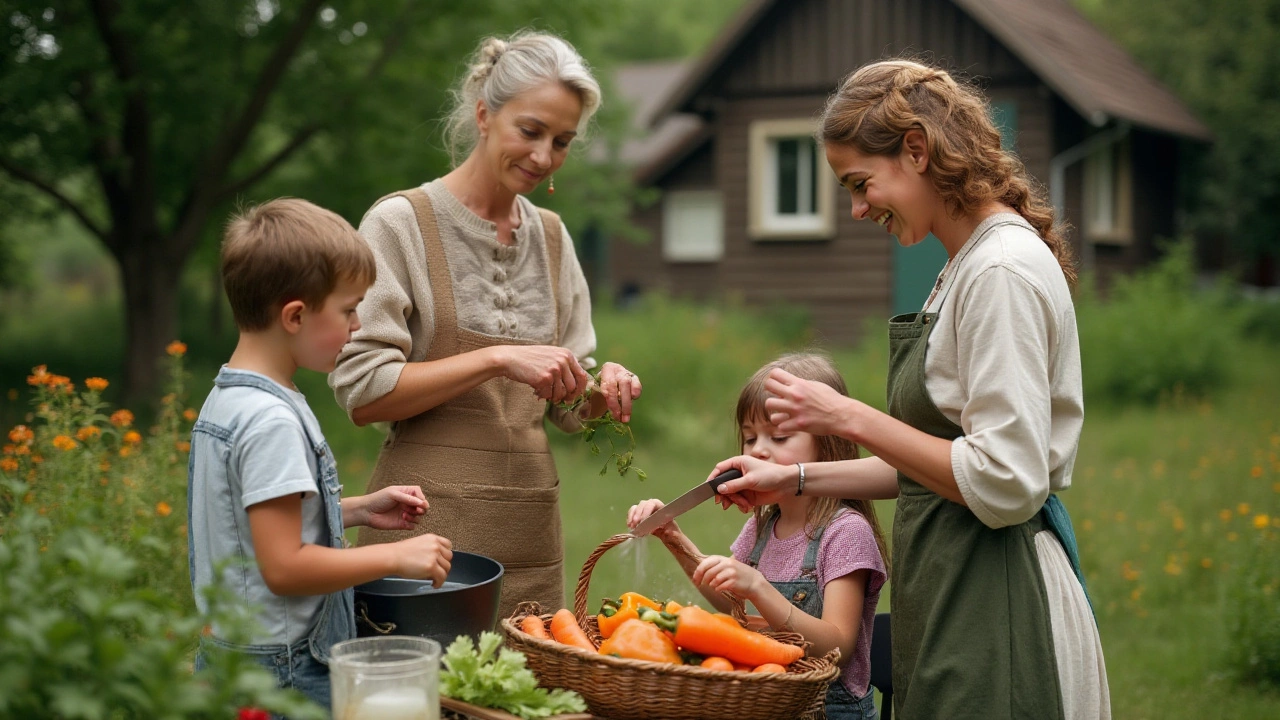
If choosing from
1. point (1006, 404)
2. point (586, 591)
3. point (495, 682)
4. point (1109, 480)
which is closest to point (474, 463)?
point (586, 591)

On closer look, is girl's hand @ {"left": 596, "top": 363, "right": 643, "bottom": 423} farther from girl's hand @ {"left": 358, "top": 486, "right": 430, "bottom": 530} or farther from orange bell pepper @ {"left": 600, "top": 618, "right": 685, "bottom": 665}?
orange bell pepper @ {"left": 600, "top": 618, "right": 685, "bottom": 665}

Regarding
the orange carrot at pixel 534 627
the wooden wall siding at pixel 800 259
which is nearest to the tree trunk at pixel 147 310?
the wooden wall siding at pixel 800 259

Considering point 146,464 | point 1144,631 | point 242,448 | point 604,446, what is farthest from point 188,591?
point 604,446

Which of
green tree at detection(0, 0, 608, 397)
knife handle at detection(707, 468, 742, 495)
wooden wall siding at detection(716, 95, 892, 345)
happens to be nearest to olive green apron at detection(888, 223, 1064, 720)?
knife handle at detection(707, 468, 742, 495)

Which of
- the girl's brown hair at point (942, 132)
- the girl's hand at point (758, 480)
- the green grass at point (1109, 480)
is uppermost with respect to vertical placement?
the girl's brown hair at point (942, 132)

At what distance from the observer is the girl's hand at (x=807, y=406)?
7.69 ft

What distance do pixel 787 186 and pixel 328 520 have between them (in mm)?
14937

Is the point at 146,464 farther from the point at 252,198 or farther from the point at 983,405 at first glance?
the point at 252,198

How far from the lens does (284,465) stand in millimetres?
2035

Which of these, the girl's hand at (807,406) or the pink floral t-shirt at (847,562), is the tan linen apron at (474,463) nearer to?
the pink floral t-shirt at (847,562)

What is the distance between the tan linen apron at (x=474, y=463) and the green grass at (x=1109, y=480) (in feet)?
0.93

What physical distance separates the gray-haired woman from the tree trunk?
952 centimetres

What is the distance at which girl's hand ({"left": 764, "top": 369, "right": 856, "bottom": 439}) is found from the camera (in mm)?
2344

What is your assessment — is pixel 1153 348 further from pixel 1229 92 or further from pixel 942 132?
pixel 942 132
